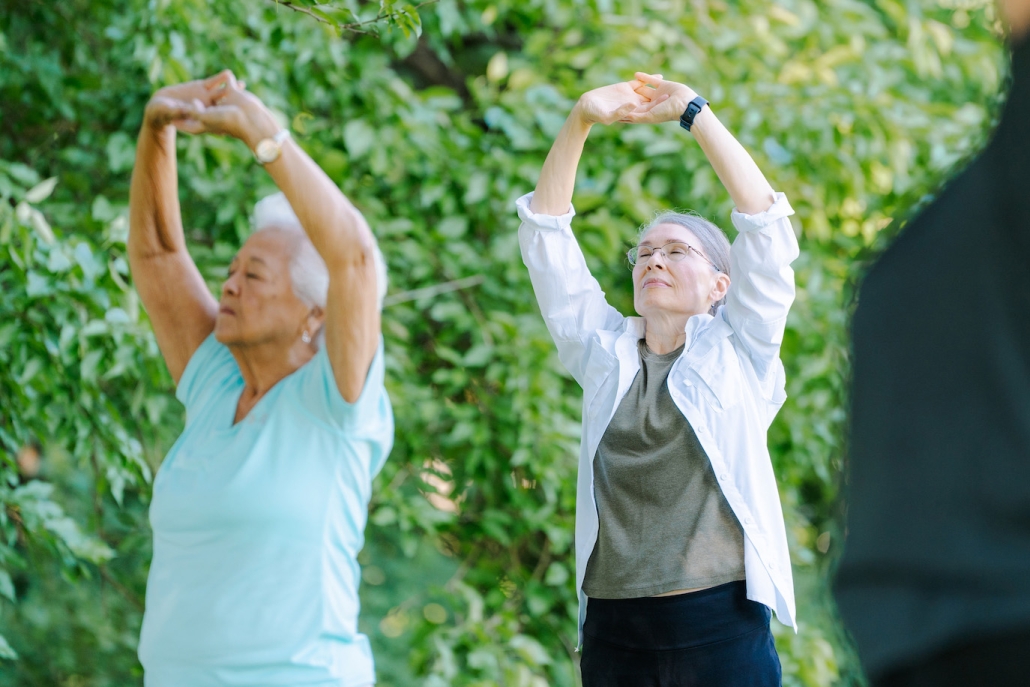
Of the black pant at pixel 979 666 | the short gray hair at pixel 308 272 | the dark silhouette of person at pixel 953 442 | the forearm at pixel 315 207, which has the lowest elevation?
the short gray hair at pixel 308 272

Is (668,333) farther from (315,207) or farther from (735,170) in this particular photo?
(315,207)

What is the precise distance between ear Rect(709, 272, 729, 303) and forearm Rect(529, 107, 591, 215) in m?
0.29

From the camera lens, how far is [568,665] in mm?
2814

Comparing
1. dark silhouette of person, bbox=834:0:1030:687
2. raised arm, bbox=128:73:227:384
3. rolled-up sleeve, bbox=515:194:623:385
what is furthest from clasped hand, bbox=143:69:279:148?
dark silhouette of person, bbox=834:0:1030:687

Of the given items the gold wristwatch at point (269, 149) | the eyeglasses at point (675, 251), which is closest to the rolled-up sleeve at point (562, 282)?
the eyeglasses at point (675, 251)

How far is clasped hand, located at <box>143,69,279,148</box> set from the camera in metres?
1.78

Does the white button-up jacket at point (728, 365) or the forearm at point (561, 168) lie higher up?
the forearm at point (561, 168)

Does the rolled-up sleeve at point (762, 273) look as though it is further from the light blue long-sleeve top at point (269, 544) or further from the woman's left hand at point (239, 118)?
the woman's left hand at point (239, 118)

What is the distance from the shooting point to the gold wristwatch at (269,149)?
69.3 inches

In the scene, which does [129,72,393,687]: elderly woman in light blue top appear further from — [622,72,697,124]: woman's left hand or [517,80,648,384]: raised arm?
[622,72,697,124]: woman's left hand

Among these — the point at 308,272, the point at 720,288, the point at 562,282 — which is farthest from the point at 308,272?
the point at 720,288

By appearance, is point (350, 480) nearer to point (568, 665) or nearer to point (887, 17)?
point (568, 665)

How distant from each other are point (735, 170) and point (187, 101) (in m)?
1.01

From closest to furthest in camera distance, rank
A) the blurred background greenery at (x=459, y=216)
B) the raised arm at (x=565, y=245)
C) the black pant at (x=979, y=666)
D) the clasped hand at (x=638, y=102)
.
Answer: the black pant at (x=979, y=666), the clasped hand at (x=638, y=102), the raised arm at (x=565, y=245), the blurred background greenery at (x=459, y=216)
